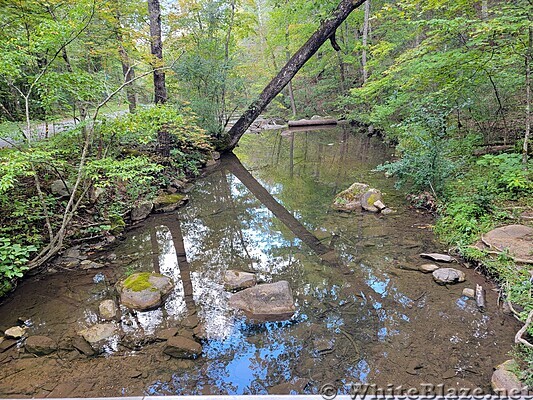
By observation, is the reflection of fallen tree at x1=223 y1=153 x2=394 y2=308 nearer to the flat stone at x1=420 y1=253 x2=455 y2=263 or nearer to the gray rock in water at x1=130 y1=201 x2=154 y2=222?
the flat stone at x1=420 y1=253 x2=455 y2=263

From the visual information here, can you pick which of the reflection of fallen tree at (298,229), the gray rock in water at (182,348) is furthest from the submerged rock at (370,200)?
the gray rock in water at (182,348)

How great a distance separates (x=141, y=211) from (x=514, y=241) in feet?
21.3

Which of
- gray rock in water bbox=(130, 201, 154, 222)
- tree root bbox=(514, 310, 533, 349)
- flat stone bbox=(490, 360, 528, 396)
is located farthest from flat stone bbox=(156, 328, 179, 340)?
gray rock in water bbox=(130, 201, 154, 222)

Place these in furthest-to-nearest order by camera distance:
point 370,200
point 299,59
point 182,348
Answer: point 299,59 → point 370,200 → point 182,348

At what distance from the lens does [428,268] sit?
4.11 meters

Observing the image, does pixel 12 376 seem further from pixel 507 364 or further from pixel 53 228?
pixel 507 364

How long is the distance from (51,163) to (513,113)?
9077mm

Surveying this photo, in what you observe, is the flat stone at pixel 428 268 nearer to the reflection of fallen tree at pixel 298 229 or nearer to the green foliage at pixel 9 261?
the reflection of fallen tree at pixel 298 229

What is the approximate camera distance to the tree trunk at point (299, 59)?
808 centimetres

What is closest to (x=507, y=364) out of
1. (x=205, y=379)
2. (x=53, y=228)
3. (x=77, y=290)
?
(x=205, y=379)

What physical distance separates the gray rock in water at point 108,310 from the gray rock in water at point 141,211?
289cm

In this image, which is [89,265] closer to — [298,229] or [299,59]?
[298,229]

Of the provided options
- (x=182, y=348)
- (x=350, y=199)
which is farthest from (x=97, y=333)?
(x=350, y=199)

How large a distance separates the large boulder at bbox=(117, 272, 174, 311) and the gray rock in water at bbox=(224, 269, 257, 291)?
29.8 inches
